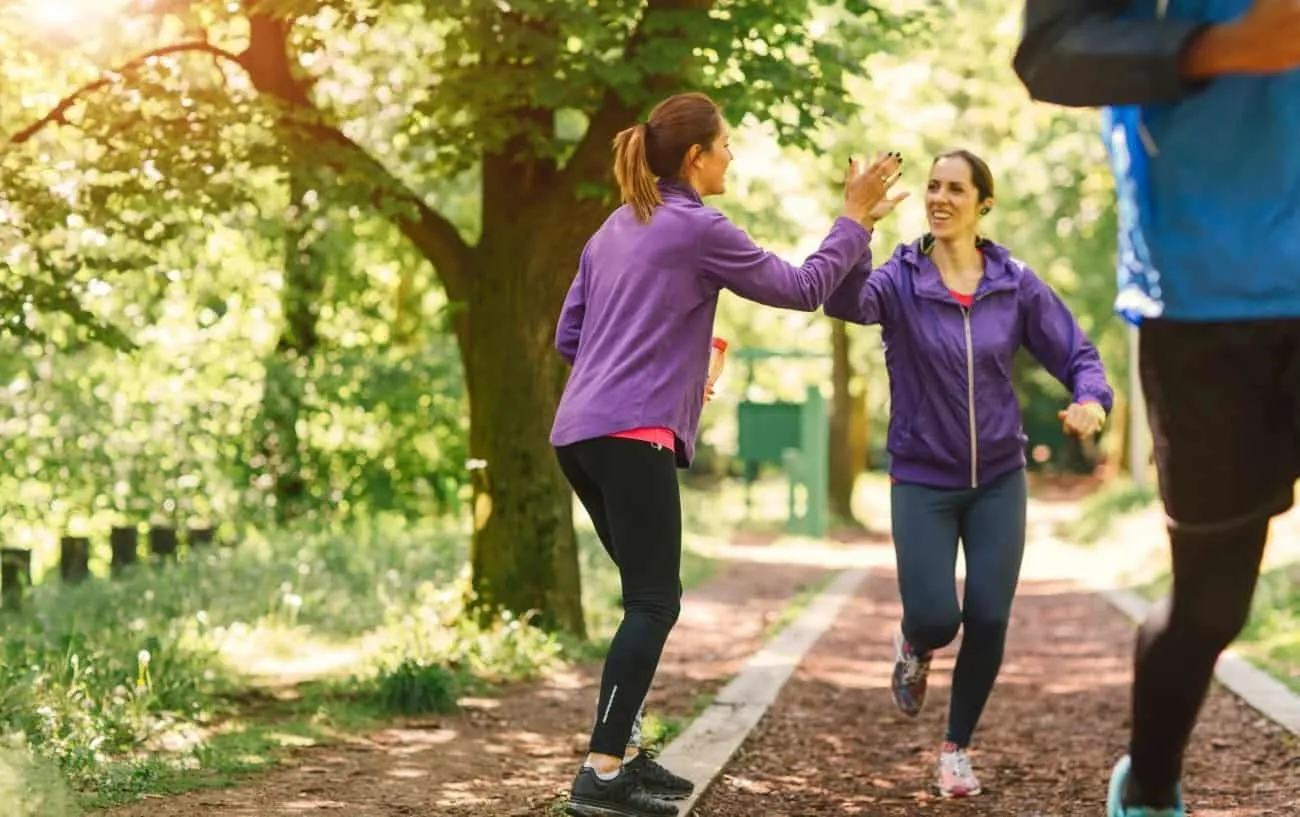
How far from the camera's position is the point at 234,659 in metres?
9.40

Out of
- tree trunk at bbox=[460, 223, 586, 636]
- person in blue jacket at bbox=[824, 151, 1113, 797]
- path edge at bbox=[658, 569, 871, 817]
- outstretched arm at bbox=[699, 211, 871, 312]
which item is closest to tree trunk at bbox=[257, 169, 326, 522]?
path edge at bbox=[658, 569, 871, 817]

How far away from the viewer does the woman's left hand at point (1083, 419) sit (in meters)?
4.81

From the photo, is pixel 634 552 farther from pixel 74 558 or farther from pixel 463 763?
pixel 74 558

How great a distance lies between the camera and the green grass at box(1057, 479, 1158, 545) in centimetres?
2405

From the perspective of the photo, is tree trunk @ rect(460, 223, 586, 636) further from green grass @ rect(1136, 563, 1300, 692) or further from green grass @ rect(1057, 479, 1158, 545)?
green grass @ rect(1057, 479, 1158, 545)

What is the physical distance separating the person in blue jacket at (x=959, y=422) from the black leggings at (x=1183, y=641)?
2581 millimetres

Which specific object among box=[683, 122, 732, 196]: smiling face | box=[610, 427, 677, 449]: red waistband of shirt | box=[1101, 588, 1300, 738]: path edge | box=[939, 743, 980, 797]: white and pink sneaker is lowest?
box=[1101, 588, 1300, 738]: path edge

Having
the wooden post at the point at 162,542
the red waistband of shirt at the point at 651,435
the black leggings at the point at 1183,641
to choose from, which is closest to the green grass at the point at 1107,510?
the wooden post at the point at 162,542

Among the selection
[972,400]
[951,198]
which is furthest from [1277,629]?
[951,198]

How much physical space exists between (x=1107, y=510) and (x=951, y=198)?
20285 mm

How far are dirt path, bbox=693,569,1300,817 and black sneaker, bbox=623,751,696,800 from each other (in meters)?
0.19

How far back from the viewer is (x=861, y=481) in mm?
43812

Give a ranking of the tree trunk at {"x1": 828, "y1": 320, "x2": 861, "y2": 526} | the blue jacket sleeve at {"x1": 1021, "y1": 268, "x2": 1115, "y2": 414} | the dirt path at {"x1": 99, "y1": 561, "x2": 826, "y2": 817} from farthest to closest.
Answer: the tree trunk at {"x1": 828, "y1": 320, "x2": 861, "y2": 526} → the blue jacket sleeve at {"x1": 1021, "y1": 268, "x2": 1115, "y2": 414} → the dirt path at {"x1": 99, "y1": 561, "x2": 826, "y2": 817}

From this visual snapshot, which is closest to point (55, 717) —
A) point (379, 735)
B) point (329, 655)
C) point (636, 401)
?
point (379, 735)
